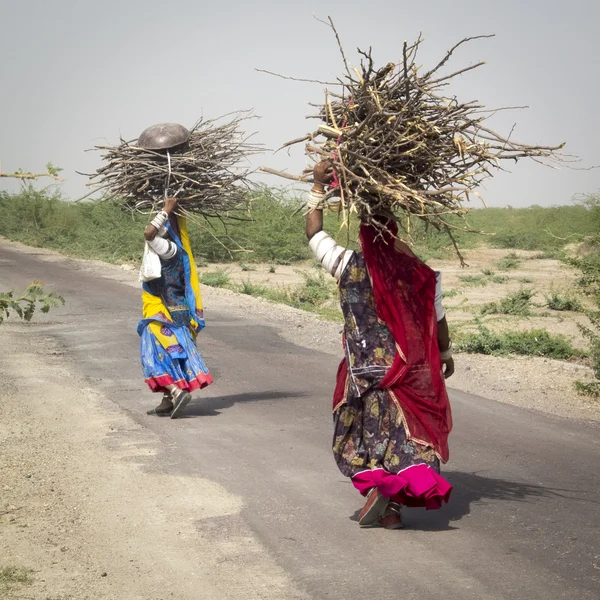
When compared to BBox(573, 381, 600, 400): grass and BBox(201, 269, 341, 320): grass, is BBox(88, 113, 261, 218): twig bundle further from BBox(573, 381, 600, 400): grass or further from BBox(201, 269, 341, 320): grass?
BBox(201, 269, 341, 320): grass

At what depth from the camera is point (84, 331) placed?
13.1m

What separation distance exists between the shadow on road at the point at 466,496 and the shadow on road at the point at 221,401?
2.66 m

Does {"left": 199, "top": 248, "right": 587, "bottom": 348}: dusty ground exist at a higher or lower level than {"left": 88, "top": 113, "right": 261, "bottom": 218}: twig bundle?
lower

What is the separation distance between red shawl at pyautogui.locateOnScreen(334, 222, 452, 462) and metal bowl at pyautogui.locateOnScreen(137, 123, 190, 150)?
3.26m

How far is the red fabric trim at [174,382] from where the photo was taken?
26.7ft

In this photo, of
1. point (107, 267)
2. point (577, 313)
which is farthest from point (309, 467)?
point (107, 267)

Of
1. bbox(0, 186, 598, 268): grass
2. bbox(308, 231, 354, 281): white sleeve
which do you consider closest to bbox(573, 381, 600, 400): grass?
bbox(308, 231, 354, 281): white sleeve

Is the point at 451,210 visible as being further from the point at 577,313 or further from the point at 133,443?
the point at 577,313

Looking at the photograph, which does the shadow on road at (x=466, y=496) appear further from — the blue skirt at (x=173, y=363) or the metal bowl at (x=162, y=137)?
the metal bowl at (x=162, y=137)

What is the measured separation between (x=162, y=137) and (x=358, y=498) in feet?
11.8

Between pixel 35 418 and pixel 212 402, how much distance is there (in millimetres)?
1637

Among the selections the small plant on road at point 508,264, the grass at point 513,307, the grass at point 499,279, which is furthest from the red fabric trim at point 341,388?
the small plant on road at point 508,264

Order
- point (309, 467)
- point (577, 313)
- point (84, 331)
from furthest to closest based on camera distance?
point (577, 313) < point (84, 331) < point (309, 467)

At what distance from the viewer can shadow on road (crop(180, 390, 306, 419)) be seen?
841 cm
